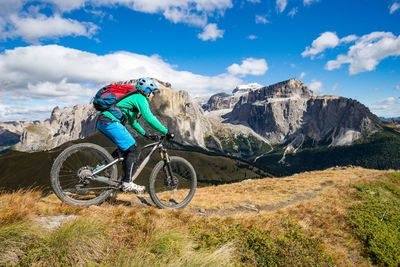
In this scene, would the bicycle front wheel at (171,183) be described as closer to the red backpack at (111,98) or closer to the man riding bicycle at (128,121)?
the man riding bicycle at (128,121)

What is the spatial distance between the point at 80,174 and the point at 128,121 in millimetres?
2549

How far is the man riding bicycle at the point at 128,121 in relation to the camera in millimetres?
7703

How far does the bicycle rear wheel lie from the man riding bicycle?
0.59 m

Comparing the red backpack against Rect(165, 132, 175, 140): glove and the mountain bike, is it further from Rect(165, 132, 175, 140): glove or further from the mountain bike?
Rect(165, 132, 175, 140): glove

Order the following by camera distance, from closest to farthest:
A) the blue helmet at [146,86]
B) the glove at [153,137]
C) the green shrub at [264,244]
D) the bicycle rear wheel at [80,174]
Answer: the green shrub at [264,244] → the bicycle rear wheel at [80,174] → the blue helmet at [146,86] → the glove at [153,137]

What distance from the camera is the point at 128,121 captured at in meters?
8.39

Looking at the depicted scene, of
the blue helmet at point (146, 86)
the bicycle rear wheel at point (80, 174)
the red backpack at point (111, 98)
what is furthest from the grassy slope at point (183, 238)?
the blue helmet at point (146, 86)

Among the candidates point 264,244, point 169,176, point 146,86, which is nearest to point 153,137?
point 169,176

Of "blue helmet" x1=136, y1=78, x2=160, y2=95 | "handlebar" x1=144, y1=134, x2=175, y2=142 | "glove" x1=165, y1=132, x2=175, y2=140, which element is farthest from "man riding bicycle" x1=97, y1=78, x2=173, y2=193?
"handlebar" x1=144, y1=134, x2=175, y2=142

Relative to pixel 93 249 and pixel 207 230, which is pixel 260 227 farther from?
pixel 93 249

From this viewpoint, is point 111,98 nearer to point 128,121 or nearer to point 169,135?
point 128,121

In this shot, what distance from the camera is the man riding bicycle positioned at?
7703 millimetres

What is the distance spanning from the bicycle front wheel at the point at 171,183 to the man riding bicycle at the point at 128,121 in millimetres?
992

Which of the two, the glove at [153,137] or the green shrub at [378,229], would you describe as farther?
the glove at [153,137]
